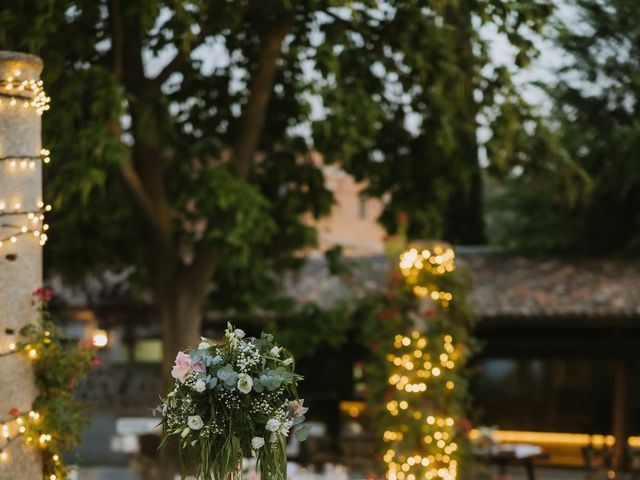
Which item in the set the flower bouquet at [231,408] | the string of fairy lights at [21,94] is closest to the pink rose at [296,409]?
the flower bouquet at [231,408]

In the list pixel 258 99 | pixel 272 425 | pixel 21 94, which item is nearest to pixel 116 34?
pixel 258 99

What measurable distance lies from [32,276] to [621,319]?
33.9 ft

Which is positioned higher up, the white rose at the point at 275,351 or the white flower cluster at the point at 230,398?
the white rose at the point at 275,351

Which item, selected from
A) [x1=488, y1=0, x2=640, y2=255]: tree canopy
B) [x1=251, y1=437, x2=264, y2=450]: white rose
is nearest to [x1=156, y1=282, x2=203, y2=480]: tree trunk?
[x1=251, y1=437, x2=264, y2=450]: white rose

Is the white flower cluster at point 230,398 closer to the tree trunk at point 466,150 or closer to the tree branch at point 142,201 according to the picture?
the tree branch at point 142,201

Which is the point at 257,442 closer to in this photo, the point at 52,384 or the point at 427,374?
the point at 52,384

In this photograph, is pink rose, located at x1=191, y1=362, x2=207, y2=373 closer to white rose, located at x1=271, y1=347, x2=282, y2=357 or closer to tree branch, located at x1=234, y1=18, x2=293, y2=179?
white rose, located at x1=271, y1=347, x2=282, y2=357

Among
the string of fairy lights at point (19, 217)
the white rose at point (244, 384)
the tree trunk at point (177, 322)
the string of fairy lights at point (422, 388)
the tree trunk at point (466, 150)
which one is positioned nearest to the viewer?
the white rose at point (244, 384)

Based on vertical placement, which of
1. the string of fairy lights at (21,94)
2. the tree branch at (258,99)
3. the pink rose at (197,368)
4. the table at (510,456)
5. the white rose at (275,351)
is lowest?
the table at (510,456)

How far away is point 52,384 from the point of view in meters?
7.30

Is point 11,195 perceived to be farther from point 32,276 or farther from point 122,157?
point 122,157

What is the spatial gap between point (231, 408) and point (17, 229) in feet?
8.16

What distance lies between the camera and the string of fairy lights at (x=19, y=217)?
6.93 m

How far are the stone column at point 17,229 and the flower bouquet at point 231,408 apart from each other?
216cm
